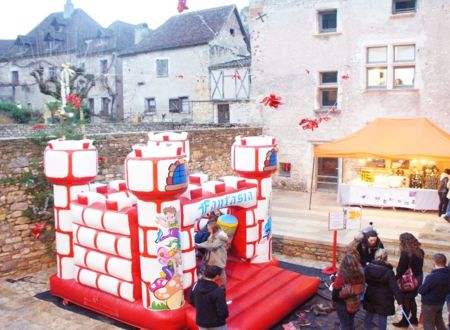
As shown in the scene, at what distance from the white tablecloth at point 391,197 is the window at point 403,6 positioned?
567 cm

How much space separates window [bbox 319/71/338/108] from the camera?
15.9m

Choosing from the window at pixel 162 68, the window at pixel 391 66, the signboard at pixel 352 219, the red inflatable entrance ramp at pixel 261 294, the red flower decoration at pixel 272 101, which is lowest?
the red inflatable entrance ramp at pixel 261 294

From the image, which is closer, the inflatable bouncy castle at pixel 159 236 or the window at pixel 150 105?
the inflatable bouncy castle at pixel 159 236

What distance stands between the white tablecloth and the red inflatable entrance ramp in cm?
548

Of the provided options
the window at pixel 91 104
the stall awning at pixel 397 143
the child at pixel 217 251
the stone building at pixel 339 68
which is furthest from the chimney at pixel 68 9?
the child at pixel 217 251

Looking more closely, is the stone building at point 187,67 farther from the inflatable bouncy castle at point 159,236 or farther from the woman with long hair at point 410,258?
the woman with long hair at point 410,258

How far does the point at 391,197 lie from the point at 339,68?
4813 mm

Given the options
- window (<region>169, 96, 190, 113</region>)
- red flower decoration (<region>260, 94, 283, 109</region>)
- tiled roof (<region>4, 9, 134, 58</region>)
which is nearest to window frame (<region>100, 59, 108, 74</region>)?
tiled roof (<region>4, 9, 134, 58</region>)

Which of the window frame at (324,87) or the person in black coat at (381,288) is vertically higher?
the window frame at (324,87)

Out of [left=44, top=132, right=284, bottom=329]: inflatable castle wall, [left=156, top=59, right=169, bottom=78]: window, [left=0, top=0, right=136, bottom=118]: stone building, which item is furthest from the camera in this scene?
[left=0, top=0, right=136, bottom=118]: stone building

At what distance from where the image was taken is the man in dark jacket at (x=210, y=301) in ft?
18.4

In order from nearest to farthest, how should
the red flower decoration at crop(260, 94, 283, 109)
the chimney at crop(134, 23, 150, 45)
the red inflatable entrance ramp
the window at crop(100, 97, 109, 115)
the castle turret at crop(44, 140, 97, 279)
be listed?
the red inflatable entrance ramp < the castle turret at crop(44, 140, 97, 279) < the red flower decoration at crop(260, 94, 283, 109) < the chimney at crop(134, 23, 150, 45) < the window at crop(100, 97, 109, 115)

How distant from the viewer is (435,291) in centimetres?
602

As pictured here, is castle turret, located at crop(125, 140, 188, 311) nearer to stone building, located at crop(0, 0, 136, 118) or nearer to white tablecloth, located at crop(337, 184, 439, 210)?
white tablecloth, located at crop(337, 184, 439, 210)
